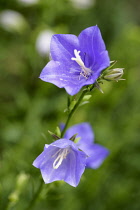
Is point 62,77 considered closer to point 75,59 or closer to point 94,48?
point 75,59

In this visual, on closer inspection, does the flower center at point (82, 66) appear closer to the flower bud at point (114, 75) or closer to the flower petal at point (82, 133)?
the flower bud at point (114, 75)

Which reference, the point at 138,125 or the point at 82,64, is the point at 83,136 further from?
the point at 138,125

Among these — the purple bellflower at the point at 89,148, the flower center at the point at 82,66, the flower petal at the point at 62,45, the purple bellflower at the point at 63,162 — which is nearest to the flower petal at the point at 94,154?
the purple bellflower at the point at 89,148

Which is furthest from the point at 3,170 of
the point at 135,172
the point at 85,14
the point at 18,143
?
the point at 85,14

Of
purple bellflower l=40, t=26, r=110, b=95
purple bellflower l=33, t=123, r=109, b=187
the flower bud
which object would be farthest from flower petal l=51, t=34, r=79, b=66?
purple bellflower l=33, t=123, r=109, b=187

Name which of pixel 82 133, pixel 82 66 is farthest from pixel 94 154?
pixel 82 66

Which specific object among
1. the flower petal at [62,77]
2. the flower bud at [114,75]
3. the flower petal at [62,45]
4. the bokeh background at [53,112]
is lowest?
the bokeh background at [53,112]
